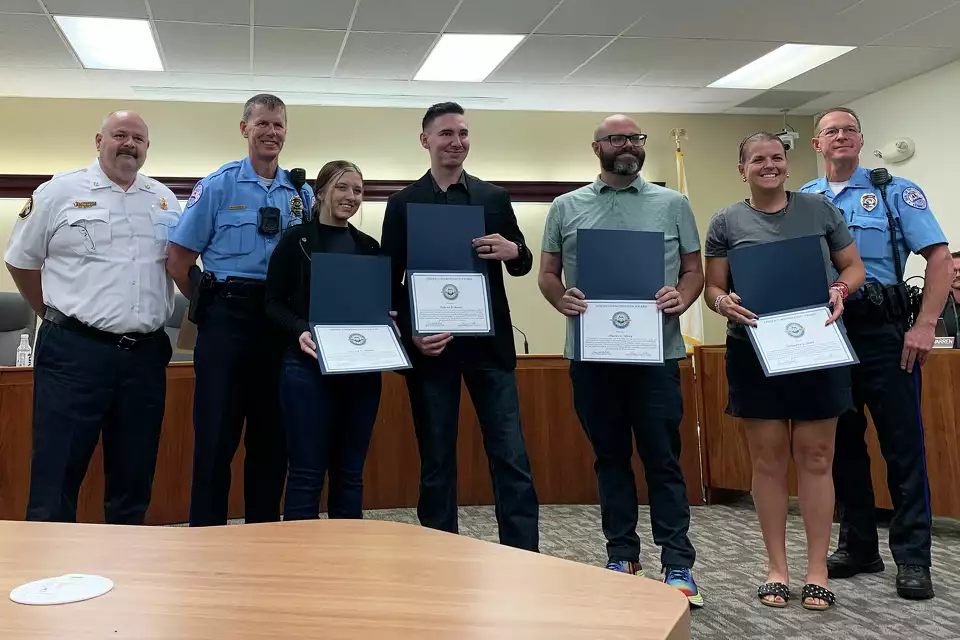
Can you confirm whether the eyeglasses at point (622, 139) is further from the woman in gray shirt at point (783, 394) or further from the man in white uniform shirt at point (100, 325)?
the man in white uniform shirt at point (100, 325)

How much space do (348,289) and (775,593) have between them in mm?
1565

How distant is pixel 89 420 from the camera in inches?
92.5

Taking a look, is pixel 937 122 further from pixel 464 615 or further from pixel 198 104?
pixel 464 615

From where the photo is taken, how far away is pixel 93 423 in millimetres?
2359

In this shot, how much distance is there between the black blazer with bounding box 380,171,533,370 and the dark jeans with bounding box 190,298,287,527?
42 centimetres

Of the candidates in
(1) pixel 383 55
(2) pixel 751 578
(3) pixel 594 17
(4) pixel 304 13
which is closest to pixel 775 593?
(2) pixel 751 578

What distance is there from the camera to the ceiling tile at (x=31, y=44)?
5.02m

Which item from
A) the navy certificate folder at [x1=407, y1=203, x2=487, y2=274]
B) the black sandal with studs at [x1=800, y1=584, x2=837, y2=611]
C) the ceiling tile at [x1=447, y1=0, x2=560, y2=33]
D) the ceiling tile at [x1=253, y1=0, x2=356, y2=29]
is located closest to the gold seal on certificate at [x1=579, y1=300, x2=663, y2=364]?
the navy certificate folder at [x1=407, y1=203, x2=487, y2=274]

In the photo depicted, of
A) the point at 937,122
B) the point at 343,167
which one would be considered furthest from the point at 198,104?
the point at 937,122

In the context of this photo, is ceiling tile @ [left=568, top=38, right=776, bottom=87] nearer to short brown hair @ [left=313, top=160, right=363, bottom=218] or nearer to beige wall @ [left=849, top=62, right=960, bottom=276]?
beige wall @ [left=849, top=62, right=960, bottom=276]

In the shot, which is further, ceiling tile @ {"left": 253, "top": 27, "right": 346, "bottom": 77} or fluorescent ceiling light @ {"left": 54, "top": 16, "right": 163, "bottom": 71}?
ceiling tile @ {"left": 253, "top": 27, "right": 346, "bottom": 77}

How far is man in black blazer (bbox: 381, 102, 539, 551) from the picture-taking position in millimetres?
2283

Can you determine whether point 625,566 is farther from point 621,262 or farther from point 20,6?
point 20,6

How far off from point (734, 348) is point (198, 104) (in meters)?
5.74
